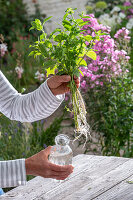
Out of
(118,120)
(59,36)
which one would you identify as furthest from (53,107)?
(118,120)

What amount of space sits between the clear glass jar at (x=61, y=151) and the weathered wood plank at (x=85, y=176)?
0.21 m

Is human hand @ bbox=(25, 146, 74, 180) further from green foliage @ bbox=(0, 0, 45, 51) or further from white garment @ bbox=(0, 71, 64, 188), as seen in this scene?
green foliage @ bbox=(0, 0, 45, 51)

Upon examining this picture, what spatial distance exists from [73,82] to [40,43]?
Result: 205 millimetres

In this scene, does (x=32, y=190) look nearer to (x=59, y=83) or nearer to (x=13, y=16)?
(x=59, y=83)

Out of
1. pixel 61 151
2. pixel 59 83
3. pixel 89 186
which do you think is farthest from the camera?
pixel 89 186

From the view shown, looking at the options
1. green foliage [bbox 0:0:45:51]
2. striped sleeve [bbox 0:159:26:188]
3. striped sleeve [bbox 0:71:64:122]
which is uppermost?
green foliage [bbox 0:0:45:51]

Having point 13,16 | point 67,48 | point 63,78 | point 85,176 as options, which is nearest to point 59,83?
point 63,78

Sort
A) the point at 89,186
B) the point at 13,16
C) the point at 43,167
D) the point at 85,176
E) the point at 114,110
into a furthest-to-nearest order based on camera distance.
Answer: the point at 13,16
the point at 114,110
the point at 85,176
the point at 89,186
the point at 43,167

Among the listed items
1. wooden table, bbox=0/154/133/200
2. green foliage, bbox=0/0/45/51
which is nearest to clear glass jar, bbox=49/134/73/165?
wooden table, bbox=0/154/133/200

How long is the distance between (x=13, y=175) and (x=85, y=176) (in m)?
0.60

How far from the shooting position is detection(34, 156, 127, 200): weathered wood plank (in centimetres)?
171

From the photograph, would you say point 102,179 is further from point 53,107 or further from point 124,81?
point 124,81

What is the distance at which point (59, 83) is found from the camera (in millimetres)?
1655

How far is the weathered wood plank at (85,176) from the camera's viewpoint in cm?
171
